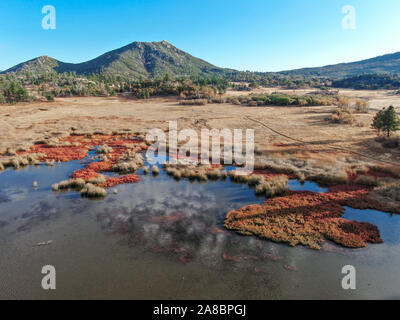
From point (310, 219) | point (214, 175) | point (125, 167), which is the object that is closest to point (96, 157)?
point (125, 167)

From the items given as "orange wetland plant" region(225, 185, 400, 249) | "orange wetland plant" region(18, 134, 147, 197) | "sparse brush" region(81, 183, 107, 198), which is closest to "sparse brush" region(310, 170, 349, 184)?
"orange wetland plant" region(225, 185, 400, 249)

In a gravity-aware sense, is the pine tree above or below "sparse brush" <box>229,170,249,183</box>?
above

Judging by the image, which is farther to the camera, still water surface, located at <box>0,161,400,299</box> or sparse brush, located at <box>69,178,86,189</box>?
sparse brush, located at <box>69,178,86,189</box>

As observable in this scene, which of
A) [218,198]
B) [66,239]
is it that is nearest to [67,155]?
[66,239]

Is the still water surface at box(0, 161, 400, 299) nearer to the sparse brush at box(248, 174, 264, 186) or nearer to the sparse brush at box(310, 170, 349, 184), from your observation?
the sparse brush at box(248, 174, 264, 186)

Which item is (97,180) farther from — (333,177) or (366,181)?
(366,181)

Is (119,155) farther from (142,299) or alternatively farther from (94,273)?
(142,299)

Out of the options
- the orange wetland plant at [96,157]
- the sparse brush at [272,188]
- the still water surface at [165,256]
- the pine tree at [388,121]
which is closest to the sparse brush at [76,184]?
the orange wetland plant at [96,157]

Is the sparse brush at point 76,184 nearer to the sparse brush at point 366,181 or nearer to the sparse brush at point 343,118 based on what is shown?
the sparse brush at point 366,181
